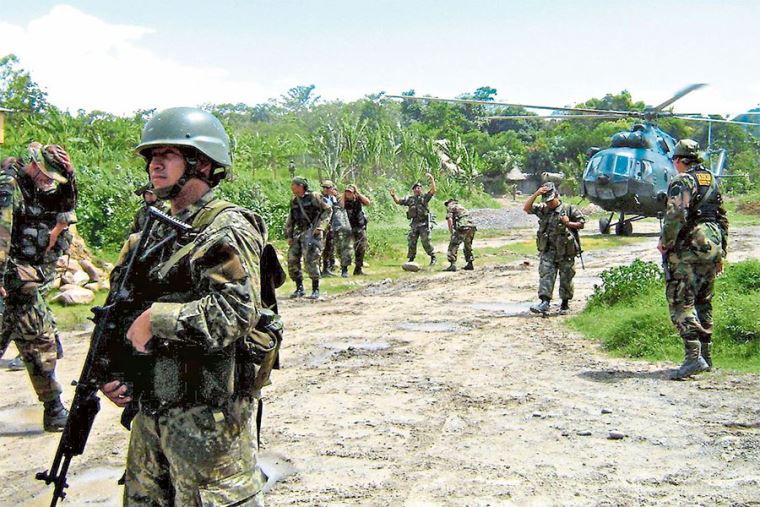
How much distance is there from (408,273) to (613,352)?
8622 mm

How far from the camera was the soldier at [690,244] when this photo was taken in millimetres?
7418

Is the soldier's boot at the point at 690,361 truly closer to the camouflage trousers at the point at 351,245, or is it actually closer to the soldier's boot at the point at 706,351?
the soldier's boot at the point at 706,351

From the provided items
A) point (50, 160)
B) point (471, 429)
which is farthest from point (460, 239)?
point (50, 160)

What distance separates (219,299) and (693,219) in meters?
5.79

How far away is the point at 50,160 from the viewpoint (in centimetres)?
638

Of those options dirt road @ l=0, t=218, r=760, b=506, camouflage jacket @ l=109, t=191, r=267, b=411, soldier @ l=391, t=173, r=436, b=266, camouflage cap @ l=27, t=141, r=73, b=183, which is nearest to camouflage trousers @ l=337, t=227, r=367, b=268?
soldier @ l=391, t=173, r=436, b=266

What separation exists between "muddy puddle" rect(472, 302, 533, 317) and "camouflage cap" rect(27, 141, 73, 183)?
681cm

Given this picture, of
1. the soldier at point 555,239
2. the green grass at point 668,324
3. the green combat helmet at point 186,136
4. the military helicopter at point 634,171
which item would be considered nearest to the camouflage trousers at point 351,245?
the soldier at point 555,239

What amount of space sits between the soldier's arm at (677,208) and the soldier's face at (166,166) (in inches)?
210

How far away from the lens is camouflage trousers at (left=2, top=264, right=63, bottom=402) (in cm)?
600

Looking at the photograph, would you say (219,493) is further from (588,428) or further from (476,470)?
(588,428)

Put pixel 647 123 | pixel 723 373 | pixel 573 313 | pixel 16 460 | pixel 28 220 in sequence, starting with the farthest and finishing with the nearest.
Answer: pixel 647 123
pixel 573 313
pixel 723 373
pixel 28 220
pixel 16 460

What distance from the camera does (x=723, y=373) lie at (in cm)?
775

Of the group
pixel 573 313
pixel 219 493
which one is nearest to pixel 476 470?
pixel 219 493
